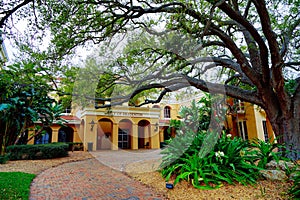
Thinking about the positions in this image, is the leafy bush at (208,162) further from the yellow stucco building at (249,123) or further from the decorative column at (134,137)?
the yellow stucco building at (249,123)

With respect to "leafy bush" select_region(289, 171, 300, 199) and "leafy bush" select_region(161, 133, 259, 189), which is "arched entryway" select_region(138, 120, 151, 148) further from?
"leafy bush" select_region(289, 171, 300, 199)

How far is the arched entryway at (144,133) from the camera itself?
19.3m

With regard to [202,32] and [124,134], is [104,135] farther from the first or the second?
[202,32]

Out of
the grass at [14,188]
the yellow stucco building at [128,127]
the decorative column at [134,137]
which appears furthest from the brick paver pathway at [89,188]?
the decorative column at [134,137]

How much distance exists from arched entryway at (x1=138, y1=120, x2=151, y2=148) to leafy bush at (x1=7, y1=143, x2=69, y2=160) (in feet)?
31.0

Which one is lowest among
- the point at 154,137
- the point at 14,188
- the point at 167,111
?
the point at 14,188

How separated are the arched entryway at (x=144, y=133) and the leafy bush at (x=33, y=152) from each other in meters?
9.46

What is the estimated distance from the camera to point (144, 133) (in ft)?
65.0

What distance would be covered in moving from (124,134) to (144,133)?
2.11 m

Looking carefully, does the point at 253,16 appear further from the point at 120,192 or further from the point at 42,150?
the point at 42,150

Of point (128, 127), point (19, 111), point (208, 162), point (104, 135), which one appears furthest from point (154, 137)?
point (208, 162)

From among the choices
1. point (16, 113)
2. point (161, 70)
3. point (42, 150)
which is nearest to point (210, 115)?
point (161, 70)

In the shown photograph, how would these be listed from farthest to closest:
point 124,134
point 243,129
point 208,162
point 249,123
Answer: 1. point 124,134
2. point 243,129
3. point 249,123
4. point 208,162

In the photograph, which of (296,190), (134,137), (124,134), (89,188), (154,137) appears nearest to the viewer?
(296,190)
